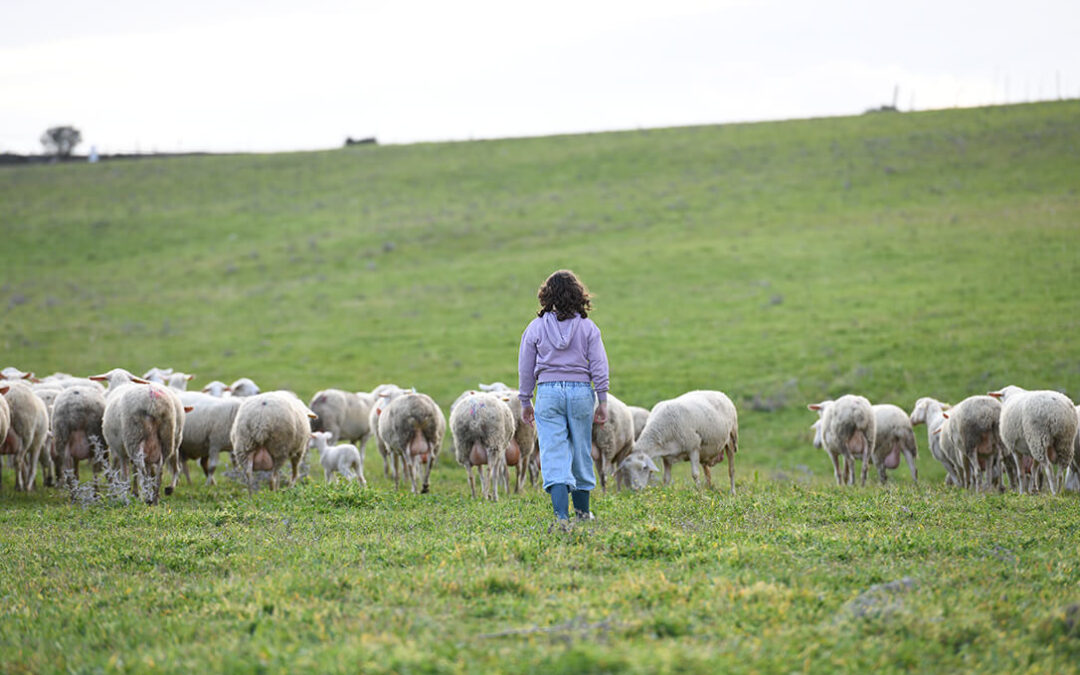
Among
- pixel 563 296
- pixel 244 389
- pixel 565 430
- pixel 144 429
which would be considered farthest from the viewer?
Result: pixel 244 389

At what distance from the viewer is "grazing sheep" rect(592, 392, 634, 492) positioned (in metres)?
14.9

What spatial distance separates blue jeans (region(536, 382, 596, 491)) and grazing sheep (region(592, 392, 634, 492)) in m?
5.14

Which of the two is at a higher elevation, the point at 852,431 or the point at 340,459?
the point at 852,431

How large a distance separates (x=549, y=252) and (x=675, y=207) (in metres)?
8.50

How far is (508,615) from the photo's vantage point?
6.47 m

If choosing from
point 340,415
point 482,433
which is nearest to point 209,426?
point 340,415

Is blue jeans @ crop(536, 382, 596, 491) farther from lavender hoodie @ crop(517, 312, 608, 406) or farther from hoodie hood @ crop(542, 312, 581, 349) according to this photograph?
hoodie hood @ crop(542, 312, 581, 349)

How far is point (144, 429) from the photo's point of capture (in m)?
13.4

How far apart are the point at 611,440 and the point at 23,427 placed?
9.06 m

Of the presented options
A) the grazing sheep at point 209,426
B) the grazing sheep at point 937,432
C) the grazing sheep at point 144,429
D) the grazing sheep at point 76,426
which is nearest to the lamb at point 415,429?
the grazing sheep at point 209,426

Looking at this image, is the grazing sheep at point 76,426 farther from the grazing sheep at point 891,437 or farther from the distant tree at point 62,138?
the distant tree at point 62,138

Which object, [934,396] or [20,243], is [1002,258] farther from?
[20,243]

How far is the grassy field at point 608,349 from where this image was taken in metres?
6.21

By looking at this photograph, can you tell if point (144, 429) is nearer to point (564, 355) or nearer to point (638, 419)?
point (564, 355)
